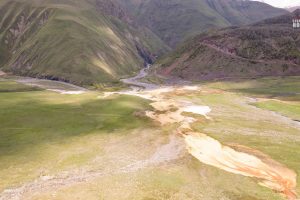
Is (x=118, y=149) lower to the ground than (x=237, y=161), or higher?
higher

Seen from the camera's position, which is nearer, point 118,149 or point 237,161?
point 237,161

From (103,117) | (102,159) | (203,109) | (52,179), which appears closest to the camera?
(52,179)

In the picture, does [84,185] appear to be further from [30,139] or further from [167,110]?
[167,110]

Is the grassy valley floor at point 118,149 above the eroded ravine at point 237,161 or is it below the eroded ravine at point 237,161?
above

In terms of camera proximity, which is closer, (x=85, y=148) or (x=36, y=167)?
(x=36, y=167)

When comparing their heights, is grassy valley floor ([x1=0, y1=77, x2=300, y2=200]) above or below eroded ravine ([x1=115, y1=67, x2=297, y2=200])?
above

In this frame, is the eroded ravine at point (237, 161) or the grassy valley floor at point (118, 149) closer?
the grassy valley floor at point (118, 149)

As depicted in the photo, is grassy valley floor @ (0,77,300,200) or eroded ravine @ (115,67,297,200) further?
eroded ravine @ (115,67,297,200)

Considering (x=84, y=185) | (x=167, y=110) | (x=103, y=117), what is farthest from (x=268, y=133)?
(x=84, y=185)
